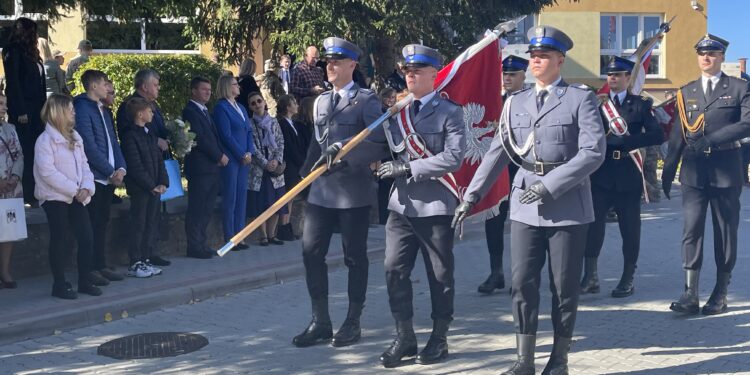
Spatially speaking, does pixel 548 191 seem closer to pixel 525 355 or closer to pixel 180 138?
pixel 525 355

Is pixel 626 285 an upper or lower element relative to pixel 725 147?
lower

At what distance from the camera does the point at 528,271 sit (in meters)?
5.79

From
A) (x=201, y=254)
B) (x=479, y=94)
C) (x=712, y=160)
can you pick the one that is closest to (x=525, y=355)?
(x=479, y=94)

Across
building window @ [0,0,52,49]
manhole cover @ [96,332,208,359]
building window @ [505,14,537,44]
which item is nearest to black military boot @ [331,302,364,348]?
manhole cover @ [96,332,208,359]

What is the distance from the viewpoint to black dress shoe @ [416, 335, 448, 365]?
20.8ft

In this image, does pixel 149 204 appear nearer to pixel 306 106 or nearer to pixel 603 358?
pixel 306 106

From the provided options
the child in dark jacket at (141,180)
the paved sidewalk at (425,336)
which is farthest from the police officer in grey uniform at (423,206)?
the child in dark jacket at (141,180)

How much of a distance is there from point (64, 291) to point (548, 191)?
4471 millimetres

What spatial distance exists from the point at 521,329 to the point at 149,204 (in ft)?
15.4

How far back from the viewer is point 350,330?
688cm

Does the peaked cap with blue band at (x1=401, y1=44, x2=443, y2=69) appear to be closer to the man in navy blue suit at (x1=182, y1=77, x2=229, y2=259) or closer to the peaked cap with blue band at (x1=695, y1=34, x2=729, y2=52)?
the peaked cap with blue band at (x1=695, y1=34, x2=729, y2=52)

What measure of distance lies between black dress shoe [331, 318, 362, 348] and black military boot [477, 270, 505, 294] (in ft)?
6.63

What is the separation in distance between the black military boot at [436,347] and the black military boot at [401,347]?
0.08m

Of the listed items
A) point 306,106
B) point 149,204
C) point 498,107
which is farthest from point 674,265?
point 149,204
